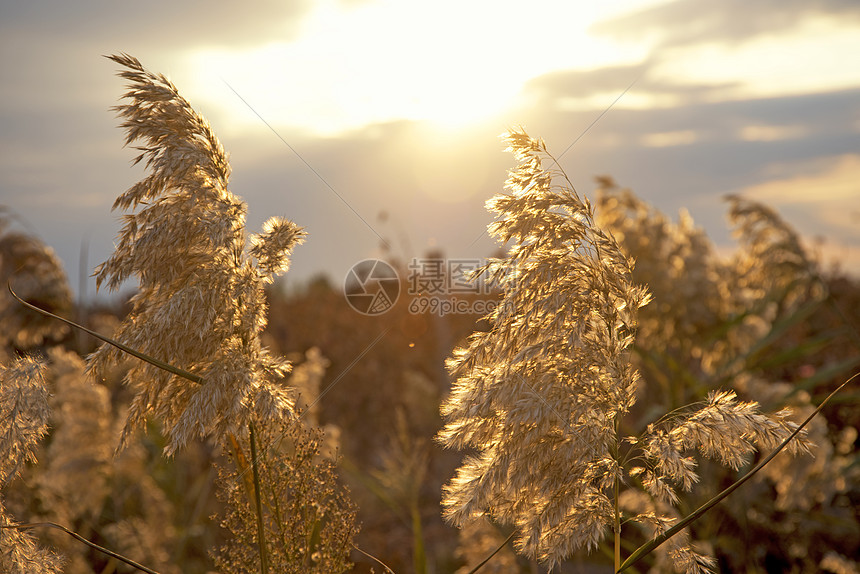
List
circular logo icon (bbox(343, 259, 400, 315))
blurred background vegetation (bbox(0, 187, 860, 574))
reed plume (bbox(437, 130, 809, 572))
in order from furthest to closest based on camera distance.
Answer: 1. circular logo icon (bbox(343, 259, 400, 315))
2. blurred background vegetation (bbox(0, 187, 860, 574))
3. reed plume (bbox(437, 130, 809, 572))

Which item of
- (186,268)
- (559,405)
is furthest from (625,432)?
(186,268)

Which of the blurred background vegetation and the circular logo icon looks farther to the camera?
the circular logo icon

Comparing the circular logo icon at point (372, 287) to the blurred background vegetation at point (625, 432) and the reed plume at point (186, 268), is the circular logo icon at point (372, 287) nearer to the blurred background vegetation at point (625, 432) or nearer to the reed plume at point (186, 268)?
the blurred background vegetation at point (625, 432)

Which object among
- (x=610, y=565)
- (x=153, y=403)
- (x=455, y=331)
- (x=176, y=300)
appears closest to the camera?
(x=176, y=300)

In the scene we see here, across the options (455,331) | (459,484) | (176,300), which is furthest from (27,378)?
(455,331)

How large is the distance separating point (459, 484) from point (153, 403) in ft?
3.00

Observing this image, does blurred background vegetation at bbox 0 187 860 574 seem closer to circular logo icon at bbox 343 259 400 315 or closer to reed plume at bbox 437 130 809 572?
reed plume at bbox 437 130 809 572

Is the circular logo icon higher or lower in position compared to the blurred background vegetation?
higher

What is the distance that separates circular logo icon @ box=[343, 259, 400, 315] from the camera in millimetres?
7871

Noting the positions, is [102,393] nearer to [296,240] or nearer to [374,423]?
[296,240]

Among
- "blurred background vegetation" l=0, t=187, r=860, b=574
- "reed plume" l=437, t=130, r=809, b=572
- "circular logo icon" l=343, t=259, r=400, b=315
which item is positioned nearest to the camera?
"reed plume" l=437, t=130, r=809, b=572

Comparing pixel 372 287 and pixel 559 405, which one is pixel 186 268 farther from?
pixel 372 287

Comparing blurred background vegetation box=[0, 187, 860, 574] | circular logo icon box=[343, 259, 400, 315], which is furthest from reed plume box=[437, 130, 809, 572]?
circular logo icon box=[343, 259, 400, 315]

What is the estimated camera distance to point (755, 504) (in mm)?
5441
